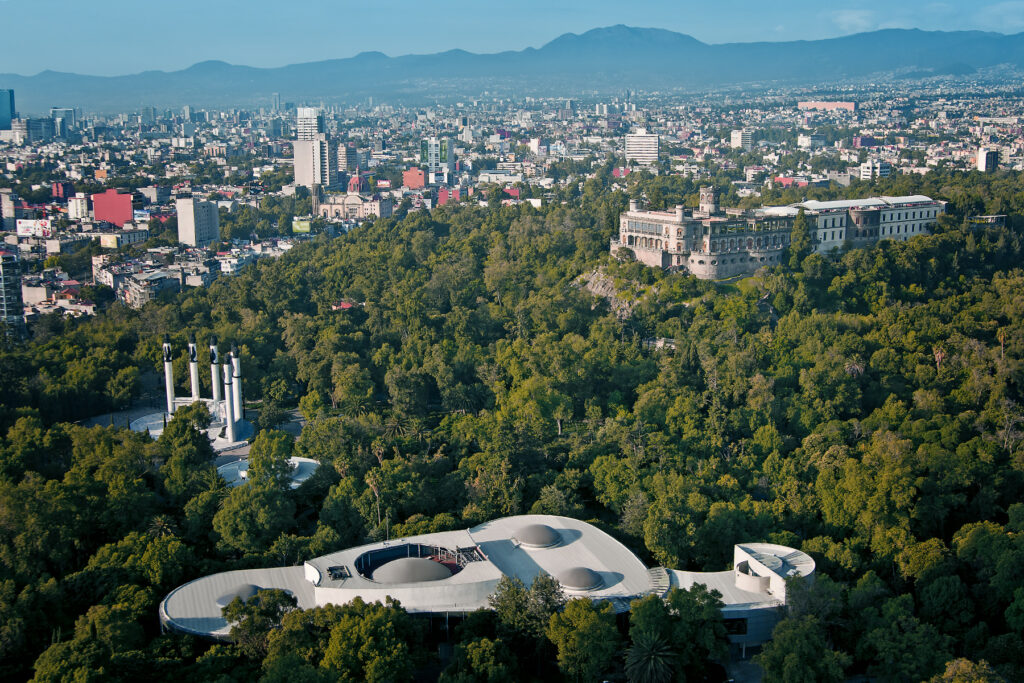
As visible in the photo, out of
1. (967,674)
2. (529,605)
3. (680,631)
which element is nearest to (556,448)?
(529,605)

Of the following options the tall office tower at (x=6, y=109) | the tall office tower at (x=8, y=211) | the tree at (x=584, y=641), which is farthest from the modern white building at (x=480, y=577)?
the tall office tower at (x=6, y=109)

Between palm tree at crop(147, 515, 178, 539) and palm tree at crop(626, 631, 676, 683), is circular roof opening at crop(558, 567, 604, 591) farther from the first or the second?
palm tree at crop(147, 515, 178, 539)

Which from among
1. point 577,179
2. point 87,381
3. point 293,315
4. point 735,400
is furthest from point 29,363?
point 577,179

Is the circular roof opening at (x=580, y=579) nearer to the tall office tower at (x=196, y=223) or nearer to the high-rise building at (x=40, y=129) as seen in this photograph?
the tall office tower at (x=196, y=223)

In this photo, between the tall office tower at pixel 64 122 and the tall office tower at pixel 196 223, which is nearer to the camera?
the tall office tower at pixel 196 223

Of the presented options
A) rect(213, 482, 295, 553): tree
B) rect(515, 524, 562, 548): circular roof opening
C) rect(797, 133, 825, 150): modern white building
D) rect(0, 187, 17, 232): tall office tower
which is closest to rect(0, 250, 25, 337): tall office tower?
rect(213, 482, 295, 553): tree

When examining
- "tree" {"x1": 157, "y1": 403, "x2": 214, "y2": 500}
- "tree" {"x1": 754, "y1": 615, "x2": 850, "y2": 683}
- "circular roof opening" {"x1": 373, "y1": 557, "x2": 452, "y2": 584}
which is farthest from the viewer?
"tree" {"x1": 157, "y1": 403, "x2": 214, "y2": 500}
